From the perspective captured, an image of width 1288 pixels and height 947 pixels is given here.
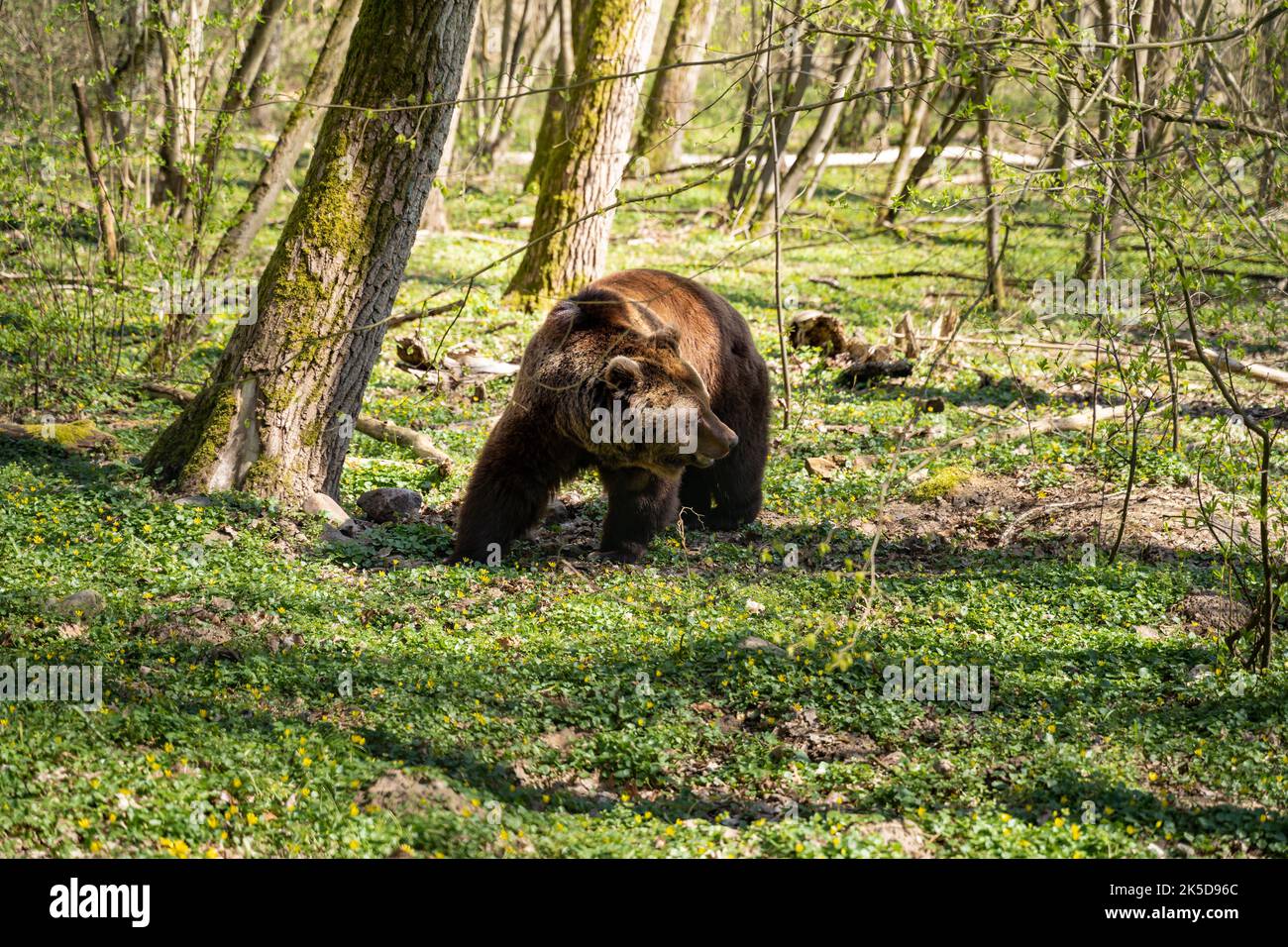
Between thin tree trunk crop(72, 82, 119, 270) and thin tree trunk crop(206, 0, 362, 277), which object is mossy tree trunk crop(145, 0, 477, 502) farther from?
thin tree trunk crop(206, 0, 362, 277)

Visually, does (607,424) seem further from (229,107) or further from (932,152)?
(932,152)

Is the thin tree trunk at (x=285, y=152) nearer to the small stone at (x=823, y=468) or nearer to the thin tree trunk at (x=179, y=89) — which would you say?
the thin tree trunk at (x=179, y=89)

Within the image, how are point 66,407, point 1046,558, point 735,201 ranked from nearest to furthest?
point 1046,558
point 66,407
point 735,201

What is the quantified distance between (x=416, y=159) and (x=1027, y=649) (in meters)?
5.46

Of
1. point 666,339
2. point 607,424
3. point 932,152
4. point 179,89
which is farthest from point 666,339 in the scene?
point 932,152

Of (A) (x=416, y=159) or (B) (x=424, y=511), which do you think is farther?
(B) (x=424, y=511)

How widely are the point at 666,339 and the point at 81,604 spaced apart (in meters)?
4.20

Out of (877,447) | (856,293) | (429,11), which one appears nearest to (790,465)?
(877,447)

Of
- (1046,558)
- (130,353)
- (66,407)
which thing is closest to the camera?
(1046,558)

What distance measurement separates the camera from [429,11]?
316 inches

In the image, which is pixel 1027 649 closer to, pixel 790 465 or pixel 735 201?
pixel 790 465

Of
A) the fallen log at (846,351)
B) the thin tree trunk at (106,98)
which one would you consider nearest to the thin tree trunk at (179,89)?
the thin tree trunk at (106,98)

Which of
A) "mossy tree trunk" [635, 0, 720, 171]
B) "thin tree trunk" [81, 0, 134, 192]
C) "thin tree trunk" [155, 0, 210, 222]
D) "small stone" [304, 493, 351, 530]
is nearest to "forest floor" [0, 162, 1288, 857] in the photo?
"small stone" [304, 493, 351, 530]

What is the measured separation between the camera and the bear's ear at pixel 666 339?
822 centimetres
